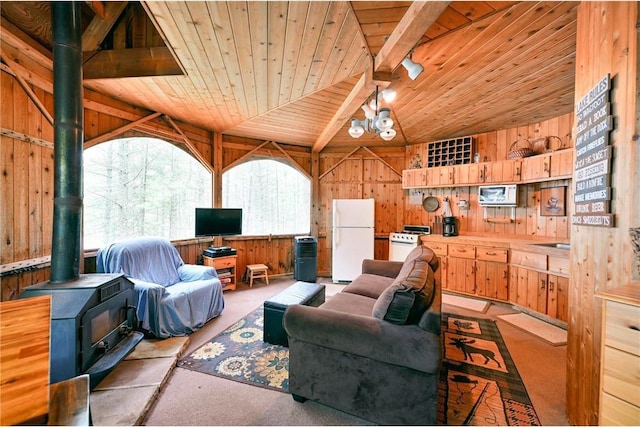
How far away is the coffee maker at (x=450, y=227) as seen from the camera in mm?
4453

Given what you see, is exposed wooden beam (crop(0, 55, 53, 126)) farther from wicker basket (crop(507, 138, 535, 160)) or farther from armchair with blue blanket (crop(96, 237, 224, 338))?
wicker basket (crop(507, 138, 535, 160))

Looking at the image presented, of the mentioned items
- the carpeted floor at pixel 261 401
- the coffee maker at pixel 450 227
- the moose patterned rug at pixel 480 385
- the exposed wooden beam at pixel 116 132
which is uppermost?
the exposed wooden beam at pixel 116 132

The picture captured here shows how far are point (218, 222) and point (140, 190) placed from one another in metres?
1.15

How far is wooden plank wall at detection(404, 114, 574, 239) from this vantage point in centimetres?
362

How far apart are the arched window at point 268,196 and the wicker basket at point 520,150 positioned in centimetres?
360

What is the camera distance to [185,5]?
1.68 m

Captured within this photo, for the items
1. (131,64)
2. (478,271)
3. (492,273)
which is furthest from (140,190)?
(492,273)

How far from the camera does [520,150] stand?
3826 millimetres

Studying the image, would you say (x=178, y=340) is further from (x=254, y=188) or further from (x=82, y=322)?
(x=254, y=188)

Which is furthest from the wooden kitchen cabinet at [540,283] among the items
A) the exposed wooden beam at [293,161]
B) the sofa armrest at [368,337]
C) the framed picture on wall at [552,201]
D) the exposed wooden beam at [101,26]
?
the exposed wooden beam at [101,26]

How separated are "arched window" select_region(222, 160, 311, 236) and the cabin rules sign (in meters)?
4.35

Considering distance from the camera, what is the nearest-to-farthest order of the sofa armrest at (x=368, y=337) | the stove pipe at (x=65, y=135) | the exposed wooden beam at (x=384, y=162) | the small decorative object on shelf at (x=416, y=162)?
the sofa armrest at (x=368, y=337)
the stove pipe at (x=65, y=135)
the small decorative object on shelf at (x=416, y=162)
the exposed wooden beam at (x=384, y=162)

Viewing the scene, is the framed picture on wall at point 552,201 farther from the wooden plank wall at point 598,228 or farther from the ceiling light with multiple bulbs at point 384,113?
the ceiling light with multiple bulbs at point 384,113

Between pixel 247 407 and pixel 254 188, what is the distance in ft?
12.6
